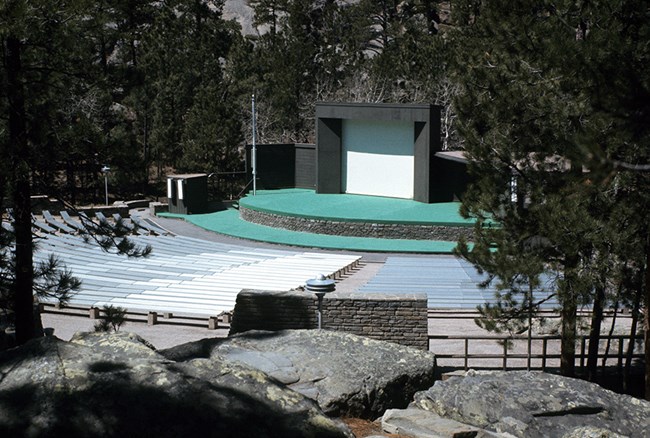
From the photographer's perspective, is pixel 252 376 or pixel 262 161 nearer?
pixel 252 376

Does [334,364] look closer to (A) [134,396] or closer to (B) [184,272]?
(A) [134,396]

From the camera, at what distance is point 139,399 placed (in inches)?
223

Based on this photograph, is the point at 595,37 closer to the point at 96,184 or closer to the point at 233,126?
the point at 233,126

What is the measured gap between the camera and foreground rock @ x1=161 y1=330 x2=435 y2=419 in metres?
8.80

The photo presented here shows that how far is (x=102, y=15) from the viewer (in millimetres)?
11578

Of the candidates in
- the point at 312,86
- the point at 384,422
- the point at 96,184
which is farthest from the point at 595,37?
the point at 312,86

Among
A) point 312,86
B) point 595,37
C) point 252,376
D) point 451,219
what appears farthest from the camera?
point 312,86

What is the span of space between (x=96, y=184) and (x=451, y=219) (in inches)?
770

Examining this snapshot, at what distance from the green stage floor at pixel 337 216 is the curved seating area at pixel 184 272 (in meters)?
2.14

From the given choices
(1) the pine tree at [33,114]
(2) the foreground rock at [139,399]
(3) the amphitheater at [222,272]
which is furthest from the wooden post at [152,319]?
(2) the foreground rock at [139,399]

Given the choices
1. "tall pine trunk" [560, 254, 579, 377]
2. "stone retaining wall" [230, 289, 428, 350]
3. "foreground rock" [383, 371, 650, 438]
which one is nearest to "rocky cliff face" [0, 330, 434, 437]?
"foreground rock" [383, 371, 650, 438]

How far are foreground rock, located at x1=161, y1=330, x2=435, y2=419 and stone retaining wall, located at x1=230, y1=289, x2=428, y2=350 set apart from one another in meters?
3.53

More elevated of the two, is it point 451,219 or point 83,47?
point 83,47

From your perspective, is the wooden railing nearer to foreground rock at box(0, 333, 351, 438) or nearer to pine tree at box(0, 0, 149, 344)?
pine tree at box(0, 0, 149, 344)
